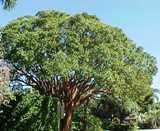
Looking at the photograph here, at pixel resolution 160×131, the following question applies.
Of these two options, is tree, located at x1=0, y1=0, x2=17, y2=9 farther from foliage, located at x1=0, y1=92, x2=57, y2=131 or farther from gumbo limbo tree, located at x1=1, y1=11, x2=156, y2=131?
gumbo limbo tree, located at x1=1, y1=11, x2=156, y2=131

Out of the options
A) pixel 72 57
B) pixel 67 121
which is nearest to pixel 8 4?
pixel 72 57

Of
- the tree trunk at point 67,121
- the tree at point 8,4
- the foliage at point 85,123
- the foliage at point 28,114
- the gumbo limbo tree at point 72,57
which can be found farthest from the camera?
the foliage at point 85,123

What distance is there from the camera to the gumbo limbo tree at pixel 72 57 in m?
30.1

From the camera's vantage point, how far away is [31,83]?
34.0 metres

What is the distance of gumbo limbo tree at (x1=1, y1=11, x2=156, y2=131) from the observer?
98.8ft

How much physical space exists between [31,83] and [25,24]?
432 centimetres

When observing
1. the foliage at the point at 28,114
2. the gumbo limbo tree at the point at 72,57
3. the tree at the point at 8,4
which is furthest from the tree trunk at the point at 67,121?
the tree at the point at 8,4

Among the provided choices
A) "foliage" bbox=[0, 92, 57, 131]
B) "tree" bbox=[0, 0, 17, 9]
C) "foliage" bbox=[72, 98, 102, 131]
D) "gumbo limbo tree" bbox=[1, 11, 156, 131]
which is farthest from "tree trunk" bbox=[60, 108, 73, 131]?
"tree" bbox=[0, 0, 17, 9]

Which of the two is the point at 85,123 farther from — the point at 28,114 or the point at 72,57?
the point at 28,114

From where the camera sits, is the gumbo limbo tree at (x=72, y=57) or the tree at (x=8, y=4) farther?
the gumbo limbo tree at (x=72, y=57)

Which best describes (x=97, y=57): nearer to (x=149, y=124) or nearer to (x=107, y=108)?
(x=107, y=108)

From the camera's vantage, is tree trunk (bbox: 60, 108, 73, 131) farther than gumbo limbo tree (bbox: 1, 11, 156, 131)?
Yes

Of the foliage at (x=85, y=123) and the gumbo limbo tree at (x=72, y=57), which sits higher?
the gumbo limbo tree at (x=72, y=57)

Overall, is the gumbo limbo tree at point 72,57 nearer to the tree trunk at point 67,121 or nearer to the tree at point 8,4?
the tree trunk at point 67,121
